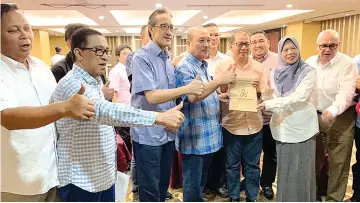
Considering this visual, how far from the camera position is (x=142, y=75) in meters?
1.55

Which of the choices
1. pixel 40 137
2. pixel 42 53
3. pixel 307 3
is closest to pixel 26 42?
pixel 40 137

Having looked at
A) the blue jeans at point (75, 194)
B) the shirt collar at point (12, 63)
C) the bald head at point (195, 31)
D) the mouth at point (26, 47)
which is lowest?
the blue jeans at point (75, 194)

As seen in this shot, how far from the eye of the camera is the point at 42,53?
33.5 ft

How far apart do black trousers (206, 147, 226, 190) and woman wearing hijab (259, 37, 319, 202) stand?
549 mm

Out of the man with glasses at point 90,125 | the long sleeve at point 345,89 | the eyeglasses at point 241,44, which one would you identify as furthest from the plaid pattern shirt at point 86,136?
the long sleeve at point 345,89

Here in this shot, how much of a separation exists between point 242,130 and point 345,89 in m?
0.84

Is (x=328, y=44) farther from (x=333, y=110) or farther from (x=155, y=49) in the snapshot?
(x=155, y=49)

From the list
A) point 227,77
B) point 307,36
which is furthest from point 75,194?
point 307,36

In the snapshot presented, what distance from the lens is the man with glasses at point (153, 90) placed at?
1571 millimetres

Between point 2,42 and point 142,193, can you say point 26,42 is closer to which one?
point 2,42

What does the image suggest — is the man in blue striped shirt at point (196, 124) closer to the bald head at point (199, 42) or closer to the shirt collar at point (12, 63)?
the bald head at point (199, 42)

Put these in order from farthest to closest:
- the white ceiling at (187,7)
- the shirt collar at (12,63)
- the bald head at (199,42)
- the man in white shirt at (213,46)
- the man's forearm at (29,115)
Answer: the white ceiling at (187,7) < the man in white shirt at (213,46) < the bald head at (199,42) < the shirt collar at (12,63) < the man's forearm at (29,115)

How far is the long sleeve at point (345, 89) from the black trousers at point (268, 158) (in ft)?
2.01

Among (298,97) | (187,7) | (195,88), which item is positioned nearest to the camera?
(195,88)
